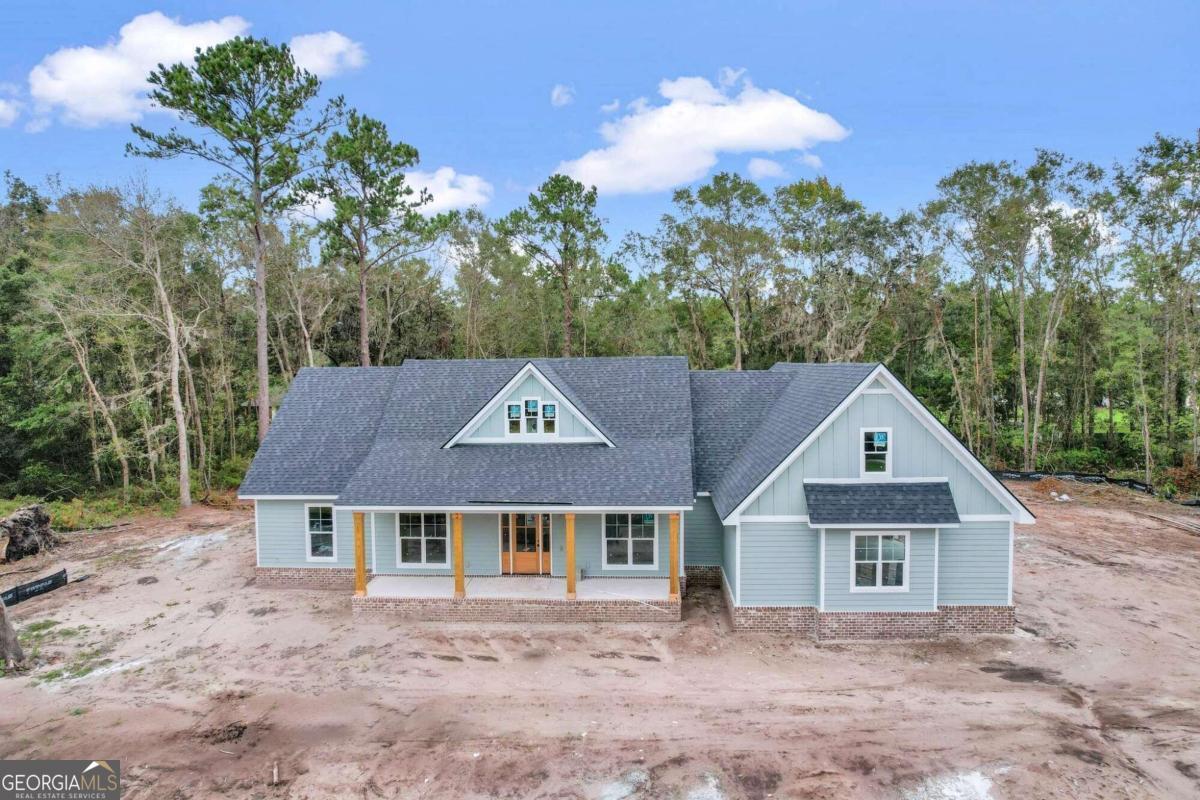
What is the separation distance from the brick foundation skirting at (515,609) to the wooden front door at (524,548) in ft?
5.06

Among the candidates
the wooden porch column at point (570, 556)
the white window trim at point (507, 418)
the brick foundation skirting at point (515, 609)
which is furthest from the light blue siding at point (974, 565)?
the white window trim at point (507, 418)

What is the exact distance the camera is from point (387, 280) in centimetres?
3597

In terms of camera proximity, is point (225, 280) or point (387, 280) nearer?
point (225, 280)

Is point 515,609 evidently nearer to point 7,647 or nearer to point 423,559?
point 423,559

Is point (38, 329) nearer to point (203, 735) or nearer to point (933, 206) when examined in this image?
point (203, 735)

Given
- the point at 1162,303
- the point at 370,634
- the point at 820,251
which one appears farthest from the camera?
the point at 820,251

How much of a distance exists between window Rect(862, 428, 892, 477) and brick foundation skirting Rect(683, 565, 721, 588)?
478cm

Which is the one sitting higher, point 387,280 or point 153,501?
point 387,280

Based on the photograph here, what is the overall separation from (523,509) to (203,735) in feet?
22.5

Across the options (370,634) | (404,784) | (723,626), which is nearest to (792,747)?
(723,626)

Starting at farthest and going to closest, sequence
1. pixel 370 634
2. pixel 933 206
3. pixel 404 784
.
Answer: pixel 933 206
pixel 370 634
pixel 404 784

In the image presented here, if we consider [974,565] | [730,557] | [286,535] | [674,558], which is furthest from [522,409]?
[974,565]

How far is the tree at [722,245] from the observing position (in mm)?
33125

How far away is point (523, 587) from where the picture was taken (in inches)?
595
